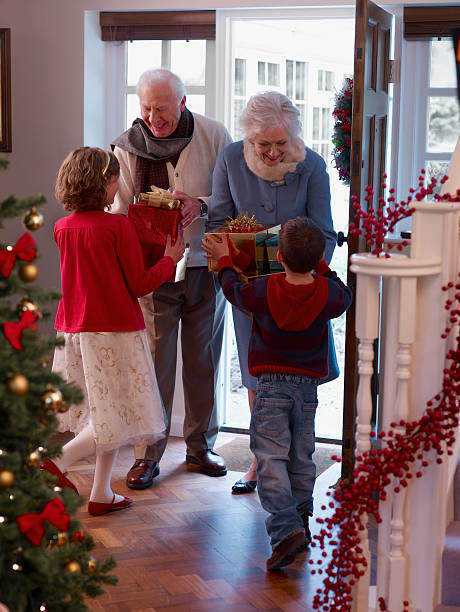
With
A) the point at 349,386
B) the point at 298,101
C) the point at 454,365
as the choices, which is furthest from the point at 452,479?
the point at 298,101

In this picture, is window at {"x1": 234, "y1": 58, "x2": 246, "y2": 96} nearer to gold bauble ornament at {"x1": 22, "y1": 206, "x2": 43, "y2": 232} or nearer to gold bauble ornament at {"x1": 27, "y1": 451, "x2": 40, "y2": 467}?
gold bauble ornament at {"x1": 22, "y1": 206, "x2": 43, "y2": 232}

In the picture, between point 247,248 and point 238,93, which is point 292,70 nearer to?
point 238,93

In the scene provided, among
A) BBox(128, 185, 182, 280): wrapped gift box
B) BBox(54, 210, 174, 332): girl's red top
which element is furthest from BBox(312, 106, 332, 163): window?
BBox(54, 210, 174, 332): girl's red top

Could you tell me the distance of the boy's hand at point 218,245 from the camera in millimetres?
3393

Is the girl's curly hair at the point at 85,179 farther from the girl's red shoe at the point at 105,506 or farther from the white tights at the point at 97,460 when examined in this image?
the girl's red shoe at the point at 105,506

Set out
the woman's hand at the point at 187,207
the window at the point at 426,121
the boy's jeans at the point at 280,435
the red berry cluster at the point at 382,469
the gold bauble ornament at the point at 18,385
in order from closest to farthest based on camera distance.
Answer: the gold bauble ornament at the point at 18,385, the red berry cluster at the point at 382,469, the boy's jeans at the point at 280,435, the woman's hand at the point at 187,207, the window at the point at 426,121

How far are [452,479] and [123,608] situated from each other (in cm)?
114

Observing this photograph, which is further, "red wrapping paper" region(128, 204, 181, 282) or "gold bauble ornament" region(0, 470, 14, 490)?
"red wrapping paper" region(128, 204, 181, 282)

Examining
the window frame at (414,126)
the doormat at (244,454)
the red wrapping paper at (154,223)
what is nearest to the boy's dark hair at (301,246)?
the red wrapping paper at (154,223)

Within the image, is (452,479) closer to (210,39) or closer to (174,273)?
(174,273)

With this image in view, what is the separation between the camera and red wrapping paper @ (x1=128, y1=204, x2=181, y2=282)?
145 inches

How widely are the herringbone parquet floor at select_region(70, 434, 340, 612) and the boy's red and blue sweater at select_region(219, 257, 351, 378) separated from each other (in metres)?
0.72

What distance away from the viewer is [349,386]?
3824 mm

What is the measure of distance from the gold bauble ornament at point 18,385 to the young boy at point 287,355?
4.81ft
